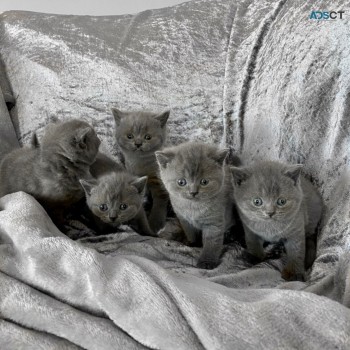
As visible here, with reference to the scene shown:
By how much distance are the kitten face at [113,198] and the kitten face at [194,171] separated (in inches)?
5.1

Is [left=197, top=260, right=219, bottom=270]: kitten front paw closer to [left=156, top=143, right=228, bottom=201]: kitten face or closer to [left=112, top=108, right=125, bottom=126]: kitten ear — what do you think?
[left=156, top=143, right=228, bottom=201]: kitten face

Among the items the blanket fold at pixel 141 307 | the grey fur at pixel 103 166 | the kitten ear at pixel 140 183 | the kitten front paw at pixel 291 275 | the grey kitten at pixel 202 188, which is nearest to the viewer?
the blanket fold at pixel 141 307

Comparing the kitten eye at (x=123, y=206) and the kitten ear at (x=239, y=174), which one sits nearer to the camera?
the kitten ear at (x=239, y=174)

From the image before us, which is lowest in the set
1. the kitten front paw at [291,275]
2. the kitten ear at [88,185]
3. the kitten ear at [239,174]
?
Answer: the kitten front paw at [291,275]

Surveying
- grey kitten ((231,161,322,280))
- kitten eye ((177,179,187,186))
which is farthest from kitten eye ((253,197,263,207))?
kitten eye ((177,179,187,186))

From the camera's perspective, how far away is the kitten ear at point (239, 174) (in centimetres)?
158

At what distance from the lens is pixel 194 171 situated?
1.60 m

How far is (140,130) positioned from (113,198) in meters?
0.33

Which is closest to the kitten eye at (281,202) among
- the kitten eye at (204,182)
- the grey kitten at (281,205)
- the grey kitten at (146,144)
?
the grey kitten at (281,205)

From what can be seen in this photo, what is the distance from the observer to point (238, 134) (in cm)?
188

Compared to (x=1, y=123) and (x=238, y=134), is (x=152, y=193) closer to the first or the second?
(x=238, y=134)

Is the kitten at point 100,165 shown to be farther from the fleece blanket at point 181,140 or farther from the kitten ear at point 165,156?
the kitten ear at point 165,156

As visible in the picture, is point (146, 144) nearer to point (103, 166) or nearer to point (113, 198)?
point (103, 166)

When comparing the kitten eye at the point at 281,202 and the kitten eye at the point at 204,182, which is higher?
the kitten eye at the point at 204,182
